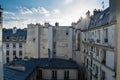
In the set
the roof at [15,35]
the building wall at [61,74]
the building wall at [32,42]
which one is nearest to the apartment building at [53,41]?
the building wall at [32,42]

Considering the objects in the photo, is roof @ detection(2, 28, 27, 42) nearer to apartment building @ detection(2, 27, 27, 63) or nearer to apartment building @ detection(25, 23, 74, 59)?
apartment building @ detection(2, 27, 27, 63)

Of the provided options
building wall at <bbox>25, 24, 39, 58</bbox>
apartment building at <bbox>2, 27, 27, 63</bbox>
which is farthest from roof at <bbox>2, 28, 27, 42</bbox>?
building wall at <bbox>25, 24, 39, 58</bbox>

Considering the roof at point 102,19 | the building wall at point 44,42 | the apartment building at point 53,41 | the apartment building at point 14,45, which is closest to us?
the roof at point 102,19

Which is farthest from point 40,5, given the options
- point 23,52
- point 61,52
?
point 23,52

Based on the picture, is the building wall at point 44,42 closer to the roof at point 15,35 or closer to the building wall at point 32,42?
the building wall at point 32,42

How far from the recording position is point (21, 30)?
945 inches

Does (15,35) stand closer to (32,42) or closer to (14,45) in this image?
(14,45)

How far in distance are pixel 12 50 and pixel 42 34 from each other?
537 centimetres

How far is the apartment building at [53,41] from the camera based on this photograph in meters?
18.8

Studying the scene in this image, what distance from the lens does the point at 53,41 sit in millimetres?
19078

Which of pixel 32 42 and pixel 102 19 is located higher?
pixel 102 19

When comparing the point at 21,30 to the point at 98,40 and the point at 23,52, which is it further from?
the point at 98,40

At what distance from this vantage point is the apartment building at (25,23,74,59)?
18844 mm

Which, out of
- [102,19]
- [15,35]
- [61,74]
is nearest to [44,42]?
[15,35]
